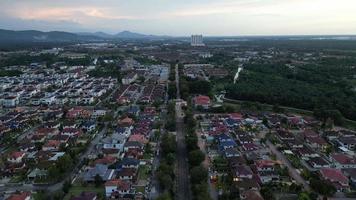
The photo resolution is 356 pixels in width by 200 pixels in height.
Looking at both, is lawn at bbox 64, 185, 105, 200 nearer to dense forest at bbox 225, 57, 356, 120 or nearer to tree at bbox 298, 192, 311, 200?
tree at bbox 298, 192, 311, 200

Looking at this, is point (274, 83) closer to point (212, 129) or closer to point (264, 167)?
point (212, 129)

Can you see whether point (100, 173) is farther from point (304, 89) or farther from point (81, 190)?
point (304, 89)

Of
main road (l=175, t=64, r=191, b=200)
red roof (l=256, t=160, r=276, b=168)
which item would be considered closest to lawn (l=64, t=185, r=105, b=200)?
main road (l=175, t=64, r=191, b=200)

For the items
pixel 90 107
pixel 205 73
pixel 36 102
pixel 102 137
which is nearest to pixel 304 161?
pixel 102 137

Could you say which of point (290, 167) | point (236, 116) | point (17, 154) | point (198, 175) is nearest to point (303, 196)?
point (290, 167)

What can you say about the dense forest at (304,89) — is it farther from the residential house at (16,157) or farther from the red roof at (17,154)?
the residential house at (16,157)
